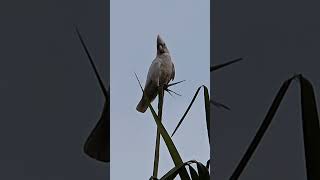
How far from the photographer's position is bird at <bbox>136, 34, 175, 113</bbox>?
114 centimetres

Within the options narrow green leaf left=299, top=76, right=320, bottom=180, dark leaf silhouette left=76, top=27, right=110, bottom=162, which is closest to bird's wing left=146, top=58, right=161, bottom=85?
dark leaf silhouette left=76, top=27, right=110, bottom=162

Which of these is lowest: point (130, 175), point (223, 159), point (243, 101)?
point (130, 175)

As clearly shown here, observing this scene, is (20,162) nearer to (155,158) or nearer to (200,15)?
(155,158)

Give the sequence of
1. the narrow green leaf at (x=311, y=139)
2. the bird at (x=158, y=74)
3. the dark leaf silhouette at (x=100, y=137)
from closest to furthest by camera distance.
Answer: the narrow green leaf at (x=311, y=139), the dark leaf silhouette at (x=100, y=137), the bird at (x=158, y=74)

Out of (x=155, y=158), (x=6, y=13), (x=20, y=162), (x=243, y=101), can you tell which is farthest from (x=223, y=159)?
(x=6, y=13)

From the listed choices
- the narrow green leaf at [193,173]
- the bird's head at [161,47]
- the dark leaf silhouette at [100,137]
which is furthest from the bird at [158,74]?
the narrow green leaf at [193,173]

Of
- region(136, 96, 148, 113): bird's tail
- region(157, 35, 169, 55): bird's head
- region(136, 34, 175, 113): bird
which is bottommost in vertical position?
region(136, 96, 148, 113): bird's tail

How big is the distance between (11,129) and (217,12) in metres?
0.44

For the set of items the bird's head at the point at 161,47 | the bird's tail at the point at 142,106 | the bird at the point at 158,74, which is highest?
the bird's head at the point at 161,47

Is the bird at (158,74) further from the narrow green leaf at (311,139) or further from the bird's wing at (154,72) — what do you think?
the narrow green leaf at (311,139)

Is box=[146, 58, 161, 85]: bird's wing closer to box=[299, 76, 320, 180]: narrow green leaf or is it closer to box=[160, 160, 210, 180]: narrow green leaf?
box=[160, 160, 210, 180]: narrow green leaf

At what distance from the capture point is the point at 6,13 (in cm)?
86

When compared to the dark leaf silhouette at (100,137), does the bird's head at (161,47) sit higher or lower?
higher

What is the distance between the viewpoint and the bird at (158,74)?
3.75ft
